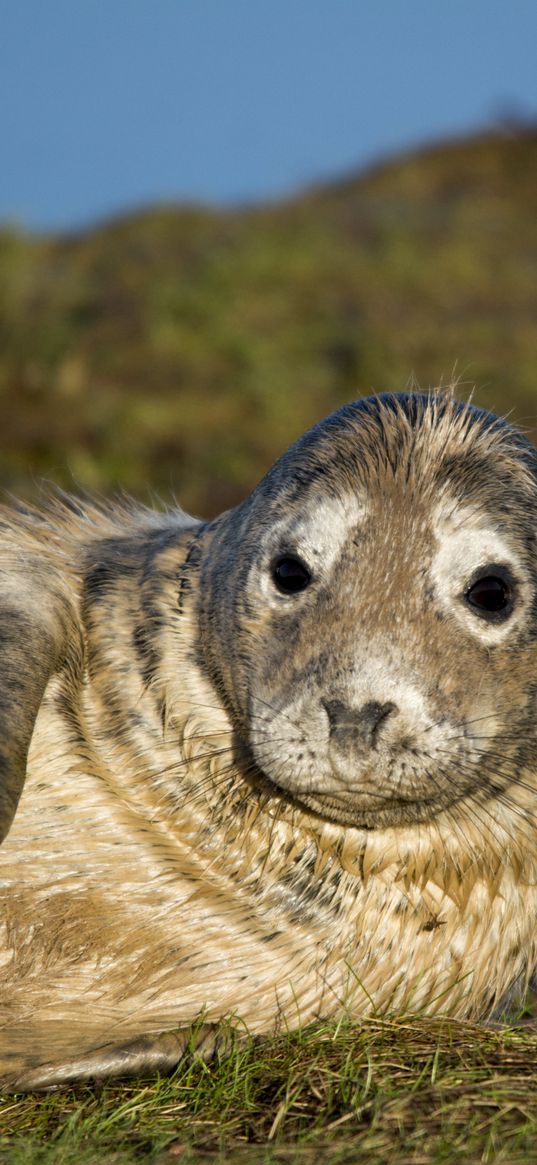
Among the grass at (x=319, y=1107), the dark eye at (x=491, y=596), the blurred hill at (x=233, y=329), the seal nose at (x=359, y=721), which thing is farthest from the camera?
the blurred hill at (x=233, y=329)

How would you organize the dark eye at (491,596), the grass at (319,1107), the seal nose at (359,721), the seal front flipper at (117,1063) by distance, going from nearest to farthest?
the grass at (319,1107), the seal nose at (359,721), the seal front flipper at (117,1063), the dark eye at (491,596)

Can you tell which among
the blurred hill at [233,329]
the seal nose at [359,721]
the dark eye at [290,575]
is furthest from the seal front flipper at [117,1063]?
the blurred hill at [233,329]

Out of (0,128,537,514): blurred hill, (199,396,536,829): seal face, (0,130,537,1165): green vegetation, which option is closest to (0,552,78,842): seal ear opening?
(199,396,536,829): seal face

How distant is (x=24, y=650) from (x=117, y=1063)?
958mm

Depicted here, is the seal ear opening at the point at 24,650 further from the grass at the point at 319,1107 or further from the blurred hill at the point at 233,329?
the blurred hill at the point at 233,329

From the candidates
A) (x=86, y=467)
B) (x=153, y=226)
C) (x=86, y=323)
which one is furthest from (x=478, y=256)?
(x=86, y=467)

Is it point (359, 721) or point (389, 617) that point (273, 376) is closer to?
point (389, 617)

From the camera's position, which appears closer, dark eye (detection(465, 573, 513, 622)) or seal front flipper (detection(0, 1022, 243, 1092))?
seal front flipper (detection(0, 1022, 243, 1092))

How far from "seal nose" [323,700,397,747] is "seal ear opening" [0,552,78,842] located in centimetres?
70

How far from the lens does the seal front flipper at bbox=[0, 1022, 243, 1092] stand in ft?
9.71

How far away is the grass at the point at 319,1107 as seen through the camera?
2434 millimetres

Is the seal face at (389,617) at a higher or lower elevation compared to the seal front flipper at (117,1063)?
A: higher

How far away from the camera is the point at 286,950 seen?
3.32 m

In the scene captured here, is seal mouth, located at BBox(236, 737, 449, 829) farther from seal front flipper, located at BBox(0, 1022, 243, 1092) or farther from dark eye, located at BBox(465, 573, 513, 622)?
seal front flipper, located at BBox(0, 1022, 243, 1092)
